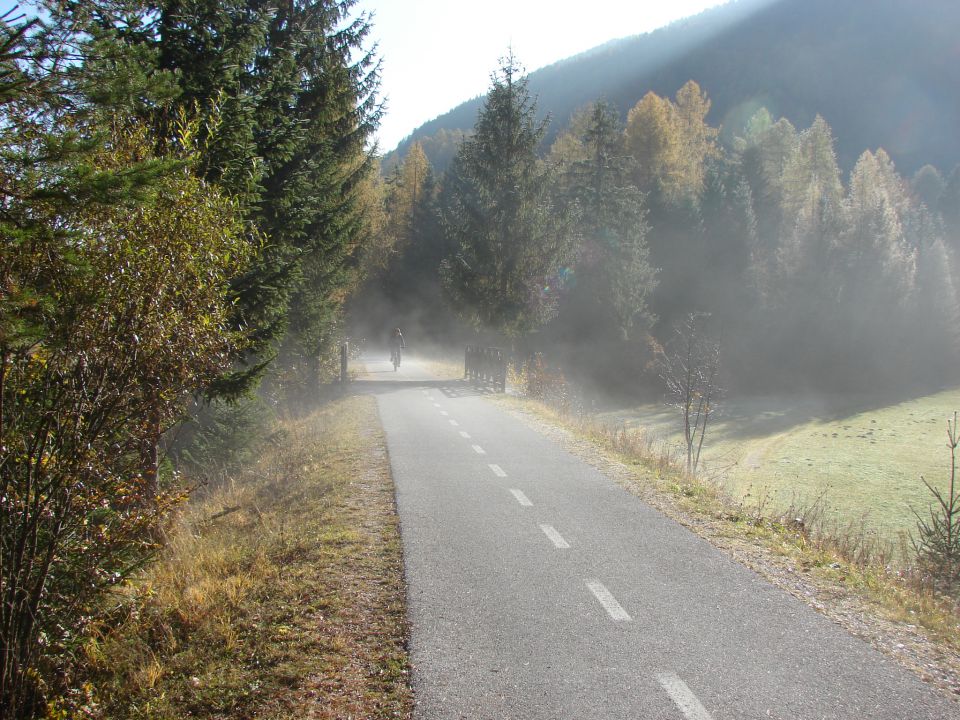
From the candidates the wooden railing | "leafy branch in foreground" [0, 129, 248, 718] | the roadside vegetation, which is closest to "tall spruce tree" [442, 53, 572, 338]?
the wooden railing

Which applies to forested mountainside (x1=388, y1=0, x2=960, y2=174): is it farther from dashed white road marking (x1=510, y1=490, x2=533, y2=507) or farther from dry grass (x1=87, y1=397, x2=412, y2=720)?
dry grass (x1=87, y1=397, x2=412, y2=720)

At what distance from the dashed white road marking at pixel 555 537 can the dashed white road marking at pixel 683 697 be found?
2.42 meters

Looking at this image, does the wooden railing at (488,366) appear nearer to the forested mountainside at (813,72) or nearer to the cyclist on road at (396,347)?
the cyclist on road at (396,347)

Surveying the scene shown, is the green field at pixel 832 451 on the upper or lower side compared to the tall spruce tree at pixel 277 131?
lower

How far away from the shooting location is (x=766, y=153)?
53719 millimetres

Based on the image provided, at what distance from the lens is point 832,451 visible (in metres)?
26.5

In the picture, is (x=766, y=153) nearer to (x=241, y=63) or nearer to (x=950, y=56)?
(x=241, y=63)

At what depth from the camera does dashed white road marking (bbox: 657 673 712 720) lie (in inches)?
144

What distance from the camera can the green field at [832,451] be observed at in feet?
57.2

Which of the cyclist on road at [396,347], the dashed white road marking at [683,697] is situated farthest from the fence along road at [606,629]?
the cyclist on road at [396,347]

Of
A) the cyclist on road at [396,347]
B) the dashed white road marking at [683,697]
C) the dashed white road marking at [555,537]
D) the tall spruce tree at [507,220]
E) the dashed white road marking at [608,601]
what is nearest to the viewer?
the dashed white road marking at [683,697]

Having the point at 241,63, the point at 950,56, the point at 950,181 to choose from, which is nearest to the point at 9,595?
the point at 241,63

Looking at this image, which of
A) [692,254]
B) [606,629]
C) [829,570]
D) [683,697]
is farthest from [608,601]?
[692,254]

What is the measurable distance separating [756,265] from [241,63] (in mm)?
45381
